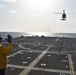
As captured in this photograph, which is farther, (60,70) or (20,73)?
(60,70)

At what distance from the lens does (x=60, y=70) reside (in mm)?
19750

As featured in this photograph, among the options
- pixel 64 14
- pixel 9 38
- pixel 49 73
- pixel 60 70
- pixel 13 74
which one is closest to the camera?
pixel 9 38

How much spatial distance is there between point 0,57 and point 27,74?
9.64m

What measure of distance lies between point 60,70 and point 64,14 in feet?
156

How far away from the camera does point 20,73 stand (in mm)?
17547

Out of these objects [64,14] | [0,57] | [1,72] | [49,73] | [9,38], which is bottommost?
[49,73]

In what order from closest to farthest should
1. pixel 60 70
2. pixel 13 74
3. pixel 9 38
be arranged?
pixel 9 38
pixel 13 74
pixel 60 70

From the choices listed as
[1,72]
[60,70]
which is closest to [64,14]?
[60,70]

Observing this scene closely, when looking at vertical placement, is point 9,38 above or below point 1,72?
above

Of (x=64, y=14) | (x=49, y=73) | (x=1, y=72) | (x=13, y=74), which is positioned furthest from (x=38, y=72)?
(x=64, y=14)

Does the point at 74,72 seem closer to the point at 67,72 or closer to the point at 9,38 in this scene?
the point at 67,72

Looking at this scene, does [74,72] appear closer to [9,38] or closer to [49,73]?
[49,73]

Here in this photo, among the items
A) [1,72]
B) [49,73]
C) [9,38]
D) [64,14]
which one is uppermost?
[64,14]

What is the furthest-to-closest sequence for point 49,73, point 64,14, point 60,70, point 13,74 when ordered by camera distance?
point 64,14
point 60,70
point 49,73
point 13,74
